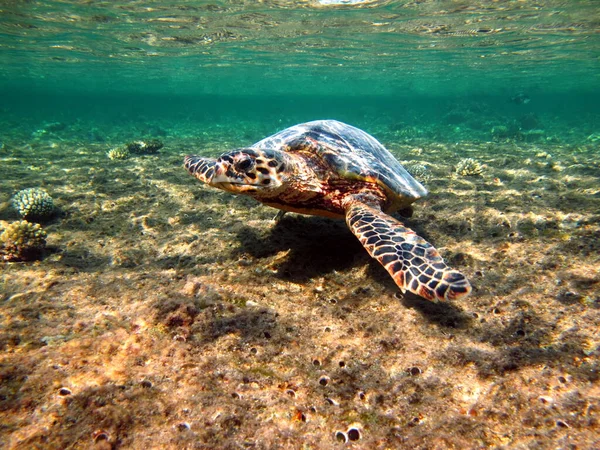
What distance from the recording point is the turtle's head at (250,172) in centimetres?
349

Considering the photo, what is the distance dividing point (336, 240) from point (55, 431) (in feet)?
11.7

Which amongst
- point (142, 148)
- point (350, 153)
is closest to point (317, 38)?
point (142, 148)

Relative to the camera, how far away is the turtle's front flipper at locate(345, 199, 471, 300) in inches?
101

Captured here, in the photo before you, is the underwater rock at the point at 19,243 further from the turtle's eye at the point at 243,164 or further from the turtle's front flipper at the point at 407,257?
the turtle's front flipper at the point at 407,257

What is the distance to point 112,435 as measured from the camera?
5.72 feet

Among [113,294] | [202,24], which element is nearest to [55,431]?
[113,294]

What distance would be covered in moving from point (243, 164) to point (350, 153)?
6.06 feet

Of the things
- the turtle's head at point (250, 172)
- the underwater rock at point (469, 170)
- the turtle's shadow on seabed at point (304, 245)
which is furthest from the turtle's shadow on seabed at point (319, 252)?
the underwater rock at point (469, 170)

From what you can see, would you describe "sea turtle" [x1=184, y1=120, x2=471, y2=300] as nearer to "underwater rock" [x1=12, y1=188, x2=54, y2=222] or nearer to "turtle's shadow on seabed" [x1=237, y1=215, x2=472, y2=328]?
"turtle's shadow on seabed" [x1=237, y1=215, x2=472, y2=328]

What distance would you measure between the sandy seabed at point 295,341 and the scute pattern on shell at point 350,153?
0.96 metres

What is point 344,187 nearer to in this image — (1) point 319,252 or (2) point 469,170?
(1) point 319,252

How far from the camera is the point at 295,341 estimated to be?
105 inches

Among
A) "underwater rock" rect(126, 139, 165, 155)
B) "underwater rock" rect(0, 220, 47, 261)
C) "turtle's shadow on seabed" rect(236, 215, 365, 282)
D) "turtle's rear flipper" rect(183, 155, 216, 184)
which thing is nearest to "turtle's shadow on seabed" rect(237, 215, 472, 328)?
"turtle's shadow on seabed" rect(236, 215, 365, 282)

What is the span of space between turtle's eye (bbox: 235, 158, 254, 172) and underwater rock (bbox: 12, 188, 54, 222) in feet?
14.2
